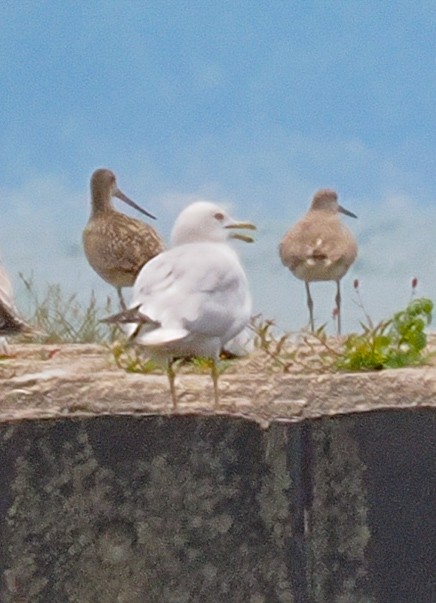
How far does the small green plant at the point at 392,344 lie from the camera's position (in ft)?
15.4

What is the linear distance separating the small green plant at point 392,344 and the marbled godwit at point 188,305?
572 millimetres

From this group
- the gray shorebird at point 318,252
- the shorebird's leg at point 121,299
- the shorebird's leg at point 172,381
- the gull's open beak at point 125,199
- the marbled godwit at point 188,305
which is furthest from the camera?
the gull's open beak at point 125,199

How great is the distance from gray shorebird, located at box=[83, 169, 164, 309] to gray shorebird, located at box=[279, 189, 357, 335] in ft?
2.09

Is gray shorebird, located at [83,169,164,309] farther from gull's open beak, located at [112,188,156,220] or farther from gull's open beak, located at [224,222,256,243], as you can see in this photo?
gull's open beak, located at [224,222,256,243]

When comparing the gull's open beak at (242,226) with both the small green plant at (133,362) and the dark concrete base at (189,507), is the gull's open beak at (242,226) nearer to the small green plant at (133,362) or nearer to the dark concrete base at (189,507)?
the small green plant at (133,362)

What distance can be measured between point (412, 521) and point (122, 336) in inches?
81.8

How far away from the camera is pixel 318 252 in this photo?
6988 millimetres

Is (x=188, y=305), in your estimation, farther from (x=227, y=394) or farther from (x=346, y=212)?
(x=346, y=212)

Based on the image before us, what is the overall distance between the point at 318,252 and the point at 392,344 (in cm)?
214

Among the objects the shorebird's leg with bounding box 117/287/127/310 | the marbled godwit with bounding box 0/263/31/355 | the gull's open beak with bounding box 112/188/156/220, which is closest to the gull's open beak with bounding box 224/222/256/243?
the marbled godwit with bounding box 0/263/31/355

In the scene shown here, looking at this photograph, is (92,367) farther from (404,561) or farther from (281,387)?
(404,561)

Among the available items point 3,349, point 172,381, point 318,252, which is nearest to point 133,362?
point 172,381

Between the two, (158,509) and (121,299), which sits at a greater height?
(121,299)

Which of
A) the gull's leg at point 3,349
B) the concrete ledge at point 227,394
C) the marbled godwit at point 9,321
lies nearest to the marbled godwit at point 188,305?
the concrete ledge at point 227,394
